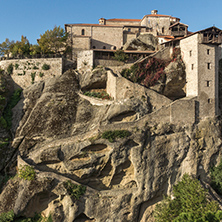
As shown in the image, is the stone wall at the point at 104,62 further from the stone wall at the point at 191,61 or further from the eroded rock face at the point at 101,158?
the stone wall at the point at 191,61

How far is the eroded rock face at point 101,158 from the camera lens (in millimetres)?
25641

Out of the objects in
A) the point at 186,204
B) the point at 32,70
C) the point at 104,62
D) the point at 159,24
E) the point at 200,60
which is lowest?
the point at 186,204

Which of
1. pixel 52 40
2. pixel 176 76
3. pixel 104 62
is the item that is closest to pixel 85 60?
pixel 104 62

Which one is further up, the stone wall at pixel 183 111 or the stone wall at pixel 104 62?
the stone wall at pixel 104 62

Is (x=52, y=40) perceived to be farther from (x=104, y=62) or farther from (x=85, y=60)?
(x=104, y=62)

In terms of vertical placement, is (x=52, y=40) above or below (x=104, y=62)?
above

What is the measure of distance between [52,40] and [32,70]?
6584 mm

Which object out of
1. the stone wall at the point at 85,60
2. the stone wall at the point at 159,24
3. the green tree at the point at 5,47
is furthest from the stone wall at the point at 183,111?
the green tree at the point at 5,47

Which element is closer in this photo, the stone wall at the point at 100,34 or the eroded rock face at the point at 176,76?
the eroded rock face at the point at 176,76

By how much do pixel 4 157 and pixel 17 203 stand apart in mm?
6398

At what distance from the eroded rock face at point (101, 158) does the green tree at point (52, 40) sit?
11.6 metres

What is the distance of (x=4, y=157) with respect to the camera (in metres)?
28.7

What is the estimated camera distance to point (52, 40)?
40.5m

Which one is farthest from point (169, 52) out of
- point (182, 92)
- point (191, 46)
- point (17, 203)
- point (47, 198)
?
point (17, 203)
